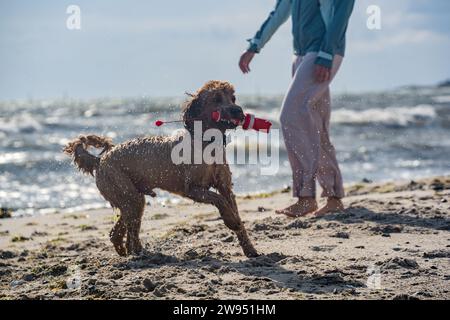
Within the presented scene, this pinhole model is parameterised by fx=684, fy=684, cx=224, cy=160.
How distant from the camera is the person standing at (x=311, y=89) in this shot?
659cm

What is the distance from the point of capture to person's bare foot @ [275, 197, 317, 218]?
22.2 ft

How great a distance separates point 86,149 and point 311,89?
225 cm

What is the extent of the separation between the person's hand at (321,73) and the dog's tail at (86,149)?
6.84 ft

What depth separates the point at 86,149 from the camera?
6023mm

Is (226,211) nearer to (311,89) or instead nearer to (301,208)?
(301,208)

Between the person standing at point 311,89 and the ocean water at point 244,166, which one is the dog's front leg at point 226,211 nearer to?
the person standing at point 311,89

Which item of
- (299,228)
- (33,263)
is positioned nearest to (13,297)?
(33,263)

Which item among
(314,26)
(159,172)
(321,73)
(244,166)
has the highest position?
(314,26)

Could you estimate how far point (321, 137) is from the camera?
702 centimetres

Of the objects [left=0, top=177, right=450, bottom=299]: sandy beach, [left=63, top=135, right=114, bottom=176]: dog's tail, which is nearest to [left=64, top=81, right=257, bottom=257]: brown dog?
[left=63, top=135, right=114, bottom=176]: dog's tail

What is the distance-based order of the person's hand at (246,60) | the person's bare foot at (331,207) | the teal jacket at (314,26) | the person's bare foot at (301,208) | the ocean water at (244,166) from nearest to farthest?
the teal jacket at (314,26) → the person's bare foot at (301,208) → the person's bare foot at (331,207) → the person's hand at (246,60) → the ocean water at (244,166)

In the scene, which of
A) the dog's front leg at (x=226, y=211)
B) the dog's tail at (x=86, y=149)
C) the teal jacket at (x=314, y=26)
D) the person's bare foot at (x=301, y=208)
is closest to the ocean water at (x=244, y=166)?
the dog's tail at (x=86, y=149)

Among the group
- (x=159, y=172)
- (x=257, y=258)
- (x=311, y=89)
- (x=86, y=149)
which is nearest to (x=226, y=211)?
(x=257, y=258)
